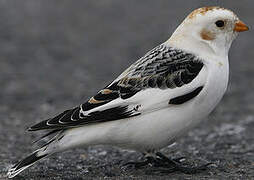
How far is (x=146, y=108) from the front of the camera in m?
5.23

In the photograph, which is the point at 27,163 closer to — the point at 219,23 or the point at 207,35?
the point at 207,35

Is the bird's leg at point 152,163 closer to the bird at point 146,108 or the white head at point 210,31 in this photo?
the bird at point 146,108

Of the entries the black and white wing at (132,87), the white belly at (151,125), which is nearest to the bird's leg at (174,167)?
the white belly at (151,125)

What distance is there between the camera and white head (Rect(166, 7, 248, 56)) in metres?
5.60

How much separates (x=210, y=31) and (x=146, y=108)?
104 cm

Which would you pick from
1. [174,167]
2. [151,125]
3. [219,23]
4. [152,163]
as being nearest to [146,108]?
[151,125]

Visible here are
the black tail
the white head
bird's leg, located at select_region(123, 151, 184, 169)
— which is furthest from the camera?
bird's leg, located at select_region(123, 151, 184, 169)

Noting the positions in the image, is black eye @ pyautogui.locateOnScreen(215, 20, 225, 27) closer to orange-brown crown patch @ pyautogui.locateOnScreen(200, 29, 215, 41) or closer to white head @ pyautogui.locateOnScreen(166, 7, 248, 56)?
white head @ pyautogui.locateOnScreen(166, 7, 248, 56)

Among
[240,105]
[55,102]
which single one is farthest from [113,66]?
[240,105]

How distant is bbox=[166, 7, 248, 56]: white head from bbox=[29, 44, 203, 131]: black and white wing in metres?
0.15

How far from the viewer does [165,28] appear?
13375 millimetres

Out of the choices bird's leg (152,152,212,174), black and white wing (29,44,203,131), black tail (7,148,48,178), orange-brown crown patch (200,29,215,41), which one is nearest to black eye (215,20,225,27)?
orange-brown crown patch (200,29,215,41)

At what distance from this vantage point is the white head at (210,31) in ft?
18.4

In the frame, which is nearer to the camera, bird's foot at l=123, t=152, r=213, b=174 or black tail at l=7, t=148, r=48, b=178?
black tail at l=7, t=148, r=48, b=178
